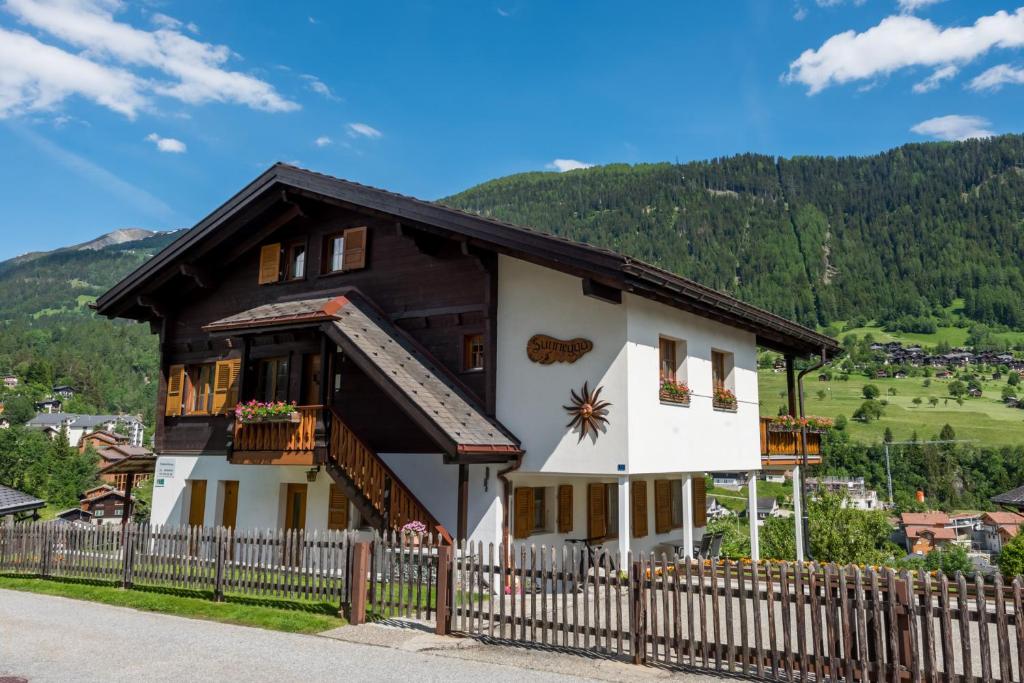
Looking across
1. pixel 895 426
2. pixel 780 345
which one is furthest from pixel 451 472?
pixel 895 426

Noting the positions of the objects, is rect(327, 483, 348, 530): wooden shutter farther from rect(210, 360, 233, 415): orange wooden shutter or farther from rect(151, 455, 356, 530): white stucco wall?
rect(210, 360, 233, 415): orange wooden shutter

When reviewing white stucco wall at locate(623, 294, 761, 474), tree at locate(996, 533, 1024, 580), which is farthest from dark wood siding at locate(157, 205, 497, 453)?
tree at locate(996, 533, 1024, 580)

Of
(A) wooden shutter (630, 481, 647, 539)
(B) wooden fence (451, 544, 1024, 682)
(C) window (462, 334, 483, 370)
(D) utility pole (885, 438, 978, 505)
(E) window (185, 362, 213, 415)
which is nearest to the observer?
(B) wooden fence (451, 544, 1024, 682)

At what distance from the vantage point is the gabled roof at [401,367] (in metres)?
13.4

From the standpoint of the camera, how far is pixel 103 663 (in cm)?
905

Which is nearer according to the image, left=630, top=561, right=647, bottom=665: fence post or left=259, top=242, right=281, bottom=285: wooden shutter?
left=630, top=561, right=647, bottom=665: fence post

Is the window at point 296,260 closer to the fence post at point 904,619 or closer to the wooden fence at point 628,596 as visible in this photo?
the wooden fence at point 628,596

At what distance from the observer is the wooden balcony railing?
14141 mm

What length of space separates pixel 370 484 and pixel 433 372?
2611 mm

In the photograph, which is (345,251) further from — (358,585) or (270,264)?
(358,585)

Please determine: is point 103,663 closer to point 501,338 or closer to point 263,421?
point 263,421

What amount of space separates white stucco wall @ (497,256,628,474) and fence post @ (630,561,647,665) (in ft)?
14.8

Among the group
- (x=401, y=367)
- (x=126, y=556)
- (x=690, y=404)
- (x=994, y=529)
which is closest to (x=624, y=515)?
(x=690, y=404)

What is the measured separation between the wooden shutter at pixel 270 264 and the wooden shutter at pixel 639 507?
1033 centimetres
